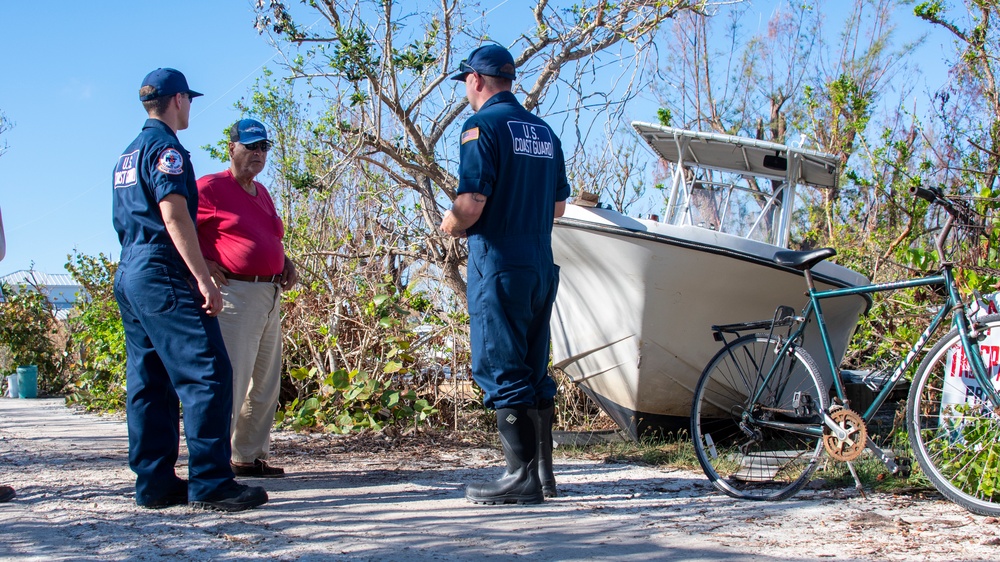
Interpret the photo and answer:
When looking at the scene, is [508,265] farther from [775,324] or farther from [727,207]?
[727,207]

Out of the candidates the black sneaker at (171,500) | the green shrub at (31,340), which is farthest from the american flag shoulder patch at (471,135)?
the green shrub at (31,340)

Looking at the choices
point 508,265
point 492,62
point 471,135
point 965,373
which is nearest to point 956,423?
point 965,373

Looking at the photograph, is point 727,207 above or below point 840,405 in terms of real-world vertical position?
above

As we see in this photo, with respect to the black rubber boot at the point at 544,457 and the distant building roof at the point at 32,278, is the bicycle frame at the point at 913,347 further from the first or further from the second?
the distant building roof at the point at 32,278

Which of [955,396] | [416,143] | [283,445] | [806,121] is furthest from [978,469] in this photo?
[806,121]

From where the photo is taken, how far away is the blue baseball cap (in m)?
4.48

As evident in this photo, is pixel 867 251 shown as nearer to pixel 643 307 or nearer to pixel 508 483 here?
pixel 643 307

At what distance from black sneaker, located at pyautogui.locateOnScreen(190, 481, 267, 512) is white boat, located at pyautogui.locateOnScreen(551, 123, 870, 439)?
2499 mm

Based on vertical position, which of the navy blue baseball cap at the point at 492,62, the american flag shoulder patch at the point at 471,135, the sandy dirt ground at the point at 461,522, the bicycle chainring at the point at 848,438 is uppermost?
the navy blue baseball cap at the point at 492,62

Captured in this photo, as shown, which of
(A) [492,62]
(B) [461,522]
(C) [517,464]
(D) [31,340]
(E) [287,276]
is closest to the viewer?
(B) [461,522]

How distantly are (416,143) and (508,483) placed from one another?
3.75 m

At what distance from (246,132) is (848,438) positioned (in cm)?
330

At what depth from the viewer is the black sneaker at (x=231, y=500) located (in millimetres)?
3619

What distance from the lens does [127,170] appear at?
371 cm
